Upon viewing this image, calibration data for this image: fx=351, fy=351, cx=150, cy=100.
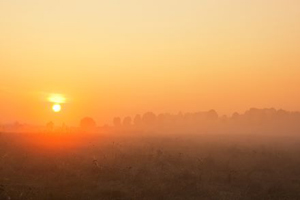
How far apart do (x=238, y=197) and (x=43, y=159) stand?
43.7 feet

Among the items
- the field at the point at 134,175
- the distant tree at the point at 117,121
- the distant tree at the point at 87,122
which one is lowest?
the field at the point at 134,175

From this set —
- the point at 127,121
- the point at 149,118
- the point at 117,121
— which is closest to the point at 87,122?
the point at 117,121

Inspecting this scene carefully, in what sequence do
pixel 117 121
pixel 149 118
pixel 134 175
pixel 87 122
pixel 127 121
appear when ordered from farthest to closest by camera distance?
1. pixel 117 121
2. pixel 127 121
3. pixel 149 118
4. pixel 87 122
5. pixel 134 175

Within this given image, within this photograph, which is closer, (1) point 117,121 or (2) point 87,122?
(2) point 87,122

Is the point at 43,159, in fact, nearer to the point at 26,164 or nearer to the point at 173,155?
the point at 26,164

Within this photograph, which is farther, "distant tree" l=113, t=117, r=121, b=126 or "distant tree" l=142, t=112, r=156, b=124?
"distant tree" l=113, t=117, r=121, b=126

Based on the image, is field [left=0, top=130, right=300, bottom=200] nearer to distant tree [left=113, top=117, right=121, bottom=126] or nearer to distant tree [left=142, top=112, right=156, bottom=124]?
distant tree [left=142, top=112, right=156, bottom=124]

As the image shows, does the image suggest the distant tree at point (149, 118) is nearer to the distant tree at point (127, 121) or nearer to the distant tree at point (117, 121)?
the distant tree at point (127, 121)

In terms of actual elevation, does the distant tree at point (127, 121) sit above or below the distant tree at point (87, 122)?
above

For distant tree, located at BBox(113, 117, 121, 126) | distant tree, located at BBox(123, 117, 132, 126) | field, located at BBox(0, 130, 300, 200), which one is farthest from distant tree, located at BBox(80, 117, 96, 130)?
field, located at BBox(0, 130, 300, 200)

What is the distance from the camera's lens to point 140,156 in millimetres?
27172

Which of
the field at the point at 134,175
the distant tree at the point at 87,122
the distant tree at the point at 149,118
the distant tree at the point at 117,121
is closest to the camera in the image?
the field at the point at 134,175

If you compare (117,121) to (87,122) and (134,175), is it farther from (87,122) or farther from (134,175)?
(134,175)

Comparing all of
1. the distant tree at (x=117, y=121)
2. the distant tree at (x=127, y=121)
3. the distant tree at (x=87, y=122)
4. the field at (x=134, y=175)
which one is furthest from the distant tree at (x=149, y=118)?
the field at (x=134, y=175)
